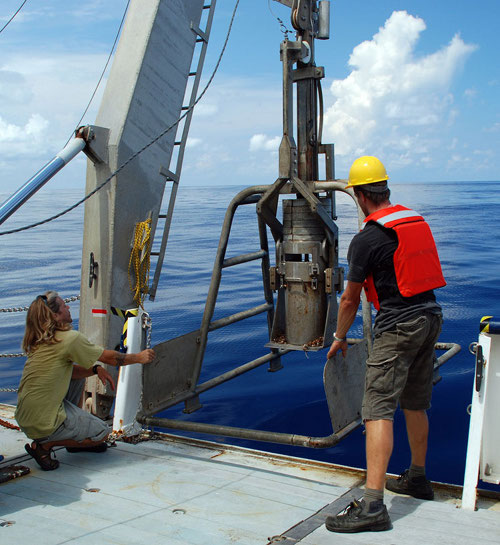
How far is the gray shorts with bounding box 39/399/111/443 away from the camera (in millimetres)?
4094

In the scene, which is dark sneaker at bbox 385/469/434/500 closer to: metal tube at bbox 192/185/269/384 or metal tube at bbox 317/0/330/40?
metal tube at bbox 192/185/269/384

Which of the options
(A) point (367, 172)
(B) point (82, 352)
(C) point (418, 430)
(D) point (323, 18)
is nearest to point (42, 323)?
(B) point (82, 352)

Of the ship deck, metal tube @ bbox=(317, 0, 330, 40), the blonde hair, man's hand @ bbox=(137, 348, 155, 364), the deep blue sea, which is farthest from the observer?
the deep blue sea

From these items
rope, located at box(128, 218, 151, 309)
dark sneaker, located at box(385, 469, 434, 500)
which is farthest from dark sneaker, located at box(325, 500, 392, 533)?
rope, located at box(128, 218, 151, 309)

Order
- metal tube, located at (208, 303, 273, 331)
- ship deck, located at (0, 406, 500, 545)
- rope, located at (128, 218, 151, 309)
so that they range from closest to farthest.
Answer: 1. ship deck, located at (0, 406, 500, 545)
2. rope, located at (128, 218, 151, 309)
3. metal tube, located at (208, 303, 273, 331)

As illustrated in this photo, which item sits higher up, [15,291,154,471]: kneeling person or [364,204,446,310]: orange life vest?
[364,204,446,310]: orange life vest

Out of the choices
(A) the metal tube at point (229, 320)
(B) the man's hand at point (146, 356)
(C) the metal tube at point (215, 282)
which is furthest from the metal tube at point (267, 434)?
(A) the metal tube at point (229, 320)

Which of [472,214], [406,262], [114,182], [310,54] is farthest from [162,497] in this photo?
[472,214]

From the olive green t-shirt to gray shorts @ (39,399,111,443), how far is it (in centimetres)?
6

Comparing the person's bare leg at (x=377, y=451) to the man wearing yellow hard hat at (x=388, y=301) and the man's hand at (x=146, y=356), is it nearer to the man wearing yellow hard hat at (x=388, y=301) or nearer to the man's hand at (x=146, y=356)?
the man wearing yellow hard hat at (x=388, y=301)

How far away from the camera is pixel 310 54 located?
18.6 ft

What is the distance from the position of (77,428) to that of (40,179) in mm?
1866

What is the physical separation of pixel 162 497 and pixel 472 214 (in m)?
29.5

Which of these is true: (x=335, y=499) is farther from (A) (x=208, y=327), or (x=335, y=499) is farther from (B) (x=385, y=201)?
(A) (x=208, y=327)
